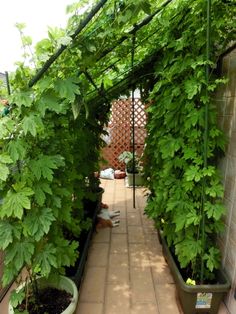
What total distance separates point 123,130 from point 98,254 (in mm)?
3874

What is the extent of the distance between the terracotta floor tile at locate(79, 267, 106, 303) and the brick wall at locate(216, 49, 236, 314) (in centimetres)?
100

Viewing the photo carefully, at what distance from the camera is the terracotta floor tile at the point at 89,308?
6.65 ft

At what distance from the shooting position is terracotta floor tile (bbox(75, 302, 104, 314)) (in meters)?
2.03

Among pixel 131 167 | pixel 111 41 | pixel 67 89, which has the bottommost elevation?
pixel 131 167

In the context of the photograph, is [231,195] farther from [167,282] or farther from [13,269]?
[13,269]

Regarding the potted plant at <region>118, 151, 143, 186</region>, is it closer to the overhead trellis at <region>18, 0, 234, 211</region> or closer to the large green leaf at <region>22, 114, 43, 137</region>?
the overhead trellis at <region>18, 0, 234, 211</region>

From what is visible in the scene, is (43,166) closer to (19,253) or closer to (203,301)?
(19,253)

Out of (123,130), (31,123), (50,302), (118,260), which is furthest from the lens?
(123,130)

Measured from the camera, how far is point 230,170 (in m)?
1.99

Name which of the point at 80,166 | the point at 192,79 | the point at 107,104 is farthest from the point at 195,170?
the point at 107,104

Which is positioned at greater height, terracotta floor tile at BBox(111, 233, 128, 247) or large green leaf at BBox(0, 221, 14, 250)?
large green leaf at BBox(0, 221, 14, 250)

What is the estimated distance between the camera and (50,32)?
139cm

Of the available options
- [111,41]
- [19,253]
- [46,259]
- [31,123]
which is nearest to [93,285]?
[46,259]

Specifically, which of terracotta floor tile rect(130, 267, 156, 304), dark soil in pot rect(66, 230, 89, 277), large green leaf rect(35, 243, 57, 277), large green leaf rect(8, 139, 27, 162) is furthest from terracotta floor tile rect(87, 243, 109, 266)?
large green leaf rect(8, 139, 27, 162)
